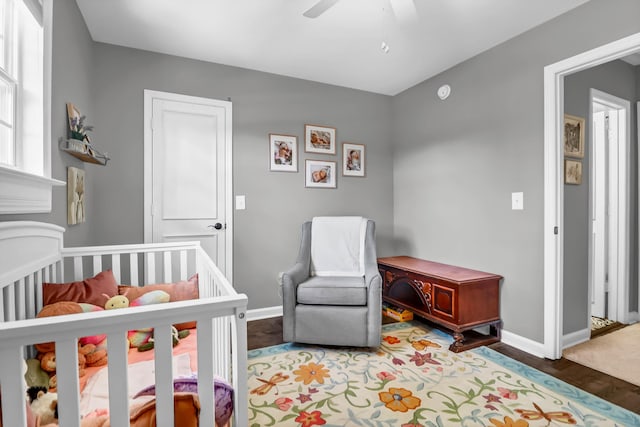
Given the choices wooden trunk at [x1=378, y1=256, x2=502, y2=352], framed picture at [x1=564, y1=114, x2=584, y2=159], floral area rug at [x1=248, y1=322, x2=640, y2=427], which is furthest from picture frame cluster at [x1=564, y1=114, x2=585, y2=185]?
floral area rug at [x1=248, y1=322, x2=640, y2=427]

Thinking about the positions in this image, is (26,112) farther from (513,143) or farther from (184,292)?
(513,143)

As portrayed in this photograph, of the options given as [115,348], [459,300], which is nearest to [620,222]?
[459,300]

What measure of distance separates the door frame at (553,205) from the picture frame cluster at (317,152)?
1.73 m

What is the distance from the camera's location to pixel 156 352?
2.54 ft

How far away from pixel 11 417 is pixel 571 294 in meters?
3.05

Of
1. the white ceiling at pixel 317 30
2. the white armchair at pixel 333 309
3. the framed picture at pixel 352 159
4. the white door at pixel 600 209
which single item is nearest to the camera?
the white ceiling at pixel 317 30

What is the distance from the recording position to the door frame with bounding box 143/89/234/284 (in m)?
2.62

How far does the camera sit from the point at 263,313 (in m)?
3.04

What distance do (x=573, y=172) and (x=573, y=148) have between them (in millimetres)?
179

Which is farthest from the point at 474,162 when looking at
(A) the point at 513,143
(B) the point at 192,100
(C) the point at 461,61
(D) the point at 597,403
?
(B) the point at 192,100

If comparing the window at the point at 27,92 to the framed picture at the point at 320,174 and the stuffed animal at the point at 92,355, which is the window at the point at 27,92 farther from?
the framed picture at the point at 320,174

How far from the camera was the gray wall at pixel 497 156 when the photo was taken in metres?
2.16

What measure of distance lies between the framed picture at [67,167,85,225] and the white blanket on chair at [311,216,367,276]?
1.70 m

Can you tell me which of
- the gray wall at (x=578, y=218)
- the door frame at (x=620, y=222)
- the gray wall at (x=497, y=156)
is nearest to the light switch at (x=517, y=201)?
the gray wall at (x=497, y=156)
